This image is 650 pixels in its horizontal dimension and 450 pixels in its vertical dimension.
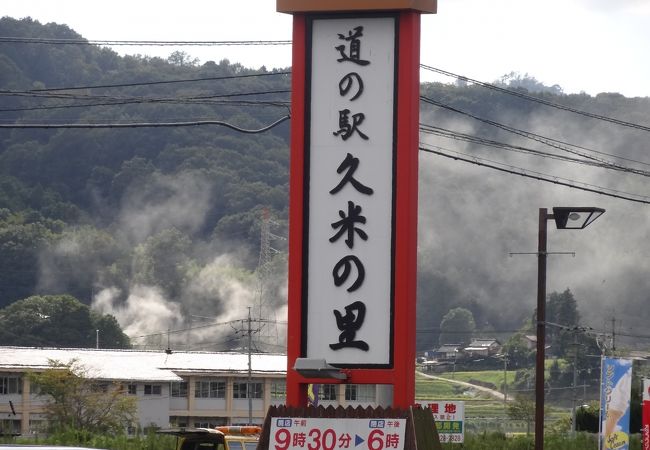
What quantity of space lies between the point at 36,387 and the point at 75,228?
365 feet

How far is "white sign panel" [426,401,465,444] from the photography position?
125 feet

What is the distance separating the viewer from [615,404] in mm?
33781

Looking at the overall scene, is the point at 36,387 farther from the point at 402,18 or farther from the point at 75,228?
the point at 75,228

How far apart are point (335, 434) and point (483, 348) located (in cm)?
15467

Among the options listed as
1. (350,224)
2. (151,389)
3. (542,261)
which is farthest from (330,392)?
(350,224)

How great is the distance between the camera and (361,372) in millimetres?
19641

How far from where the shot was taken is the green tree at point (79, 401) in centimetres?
6775

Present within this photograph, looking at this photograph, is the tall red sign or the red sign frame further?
the tall red sign

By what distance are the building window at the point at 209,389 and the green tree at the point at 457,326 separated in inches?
3929

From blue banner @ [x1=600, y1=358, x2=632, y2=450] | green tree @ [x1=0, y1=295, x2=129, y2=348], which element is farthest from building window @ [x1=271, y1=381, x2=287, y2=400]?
blue banner @ [x1=600, y1=358, x2=632, y2=450]

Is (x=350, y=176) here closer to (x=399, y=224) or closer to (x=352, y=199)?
(x=352, y=199)

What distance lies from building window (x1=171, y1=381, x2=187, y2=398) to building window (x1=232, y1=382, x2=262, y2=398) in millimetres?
3343

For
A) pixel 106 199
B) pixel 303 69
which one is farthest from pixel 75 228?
pixel 303 69

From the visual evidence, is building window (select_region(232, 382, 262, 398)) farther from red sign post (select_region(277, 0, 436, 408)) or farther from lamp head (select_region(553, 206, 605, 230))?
red sign post (select_region(277, 0, 436, 408))
